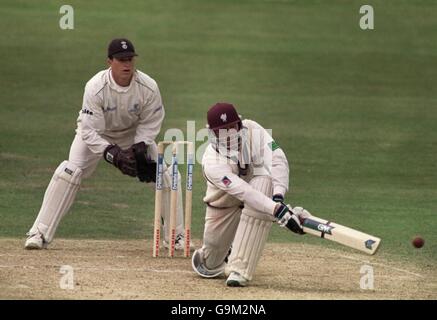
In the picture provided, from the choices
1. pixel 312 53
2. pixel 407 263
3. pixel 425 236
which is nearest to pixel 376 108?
pixel 312 53

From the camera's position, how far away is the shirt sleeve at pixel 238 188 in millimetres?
11023

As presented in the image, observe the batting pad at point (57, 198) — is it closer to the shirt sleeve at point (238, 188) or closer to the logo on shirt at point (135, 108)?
the logo on shirt at point (135, 108)

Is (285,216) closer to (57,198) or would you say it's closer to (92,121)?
(92,121)

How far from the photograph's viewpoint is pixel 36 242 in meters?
12.8

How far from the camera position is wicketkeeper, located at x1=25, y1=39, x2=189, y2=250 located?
41.7 feet

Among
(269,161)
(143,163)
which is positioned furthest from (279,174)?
(143,163)

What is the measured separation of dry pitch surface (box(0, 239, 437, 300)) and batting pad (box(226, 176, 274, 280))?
0.18 metres

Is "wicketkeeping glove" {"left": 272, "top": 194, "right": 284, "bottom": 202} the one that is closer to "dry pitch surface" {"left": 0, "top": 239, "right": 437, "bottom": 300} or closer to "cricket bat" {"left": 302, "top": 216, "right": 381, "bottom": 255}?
"cricket bat" {"left": 302, "top": 216, "right": 381, "bottom": 255}

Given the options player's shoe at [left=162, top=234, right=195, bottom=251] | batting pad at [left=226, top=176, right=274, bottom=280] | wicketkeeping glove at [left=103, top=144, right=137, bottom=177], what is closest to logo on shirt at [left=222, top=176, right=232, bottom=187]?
batting pad at [left=226, top=176, right=274, bottom=280]

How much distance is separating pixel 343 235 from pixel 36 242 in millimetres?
3292

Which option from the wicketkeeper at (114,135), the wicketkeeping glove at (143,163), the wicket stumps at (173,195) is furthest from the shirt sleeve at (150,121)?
the wicket stumps at (173,195)

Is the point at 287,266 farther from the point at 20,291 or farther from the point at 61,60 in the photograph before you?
the point at 61,60

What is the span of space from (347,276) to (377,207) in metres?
3.98

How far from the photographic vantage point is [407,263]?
12648mm
